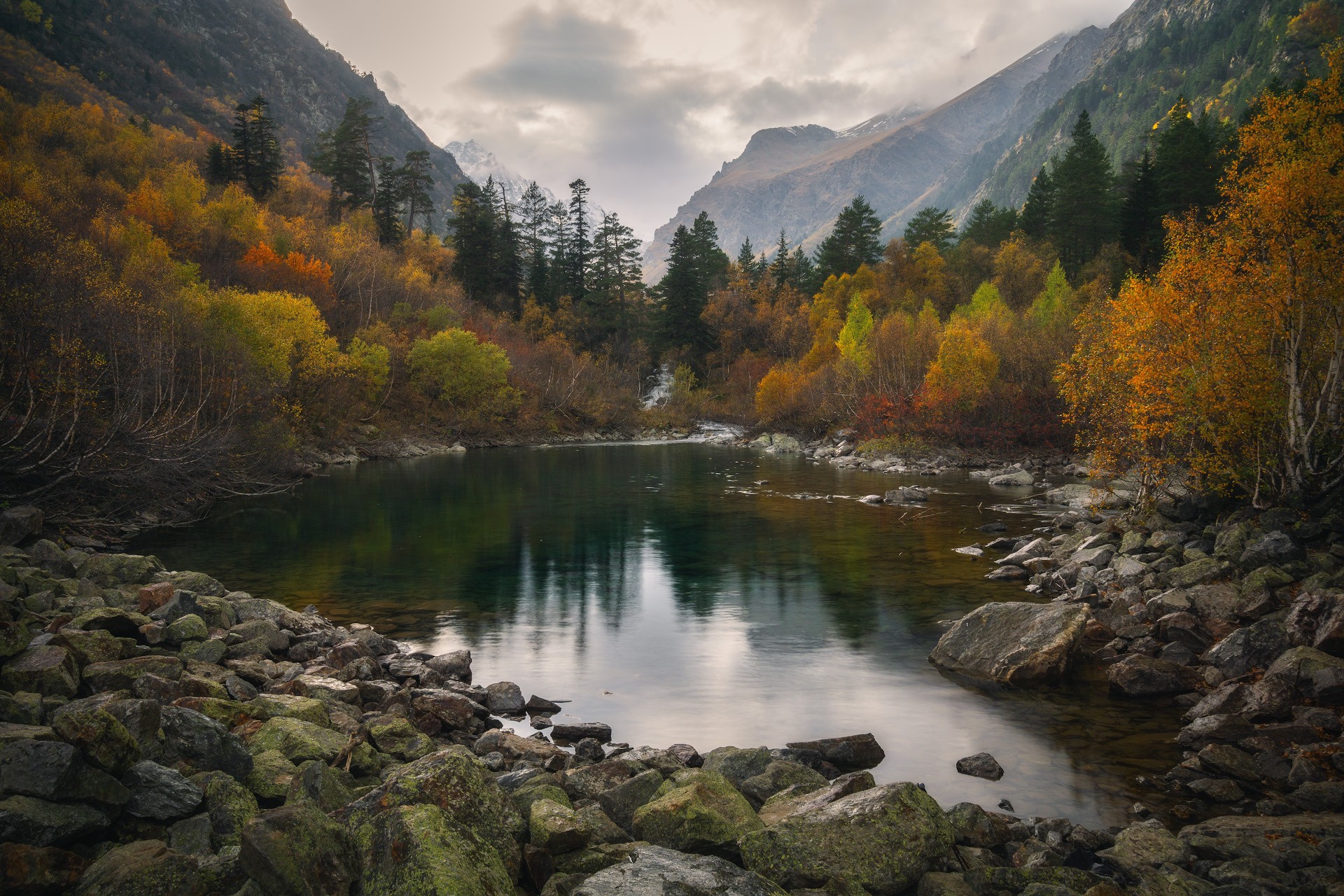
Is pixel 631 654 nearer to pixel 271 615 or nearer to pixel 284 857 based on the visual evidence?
pixel 271 615

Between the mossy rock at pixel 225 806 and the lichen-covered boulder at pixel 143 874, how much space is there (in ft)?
2.94

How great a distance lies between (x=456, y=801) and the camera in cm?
700

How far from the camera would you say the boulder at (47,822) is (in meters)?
5.82

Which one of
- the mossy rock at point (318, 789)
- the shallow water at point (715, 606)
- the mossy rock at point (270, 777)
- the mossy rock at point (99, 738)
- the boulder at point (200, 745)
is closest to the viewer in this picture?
the mossy rock at point (99, 738)

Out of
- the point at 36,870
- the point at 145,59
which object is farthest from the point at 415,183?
the point at 36,870

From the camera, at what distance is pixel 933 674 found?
15.3m

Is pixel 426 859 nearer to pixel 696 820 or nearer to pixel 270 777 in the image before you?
pixel 696 820

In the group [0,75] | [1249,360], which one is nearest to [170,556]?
[1249,360]

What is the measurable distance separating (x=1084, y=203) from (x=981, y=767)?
93.5 m

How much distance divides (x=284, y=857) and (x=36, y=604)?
11074 millimetres

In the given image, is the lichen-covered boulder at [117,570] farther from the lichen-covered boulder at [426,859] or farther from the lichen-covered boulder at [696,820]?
the lichen-covered boulder at [696,820]

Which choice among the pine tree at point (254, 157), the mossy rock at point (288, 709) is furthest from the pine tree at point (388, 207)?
the mossy rock at point (288, 709)

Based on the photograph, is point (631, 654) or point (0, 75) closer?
point (631, 654)

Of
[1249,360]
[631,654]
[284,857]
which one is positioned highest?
[1249,360]
